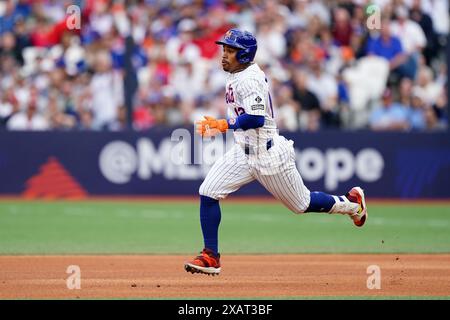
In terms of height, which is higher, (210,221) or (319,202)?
(319,202)

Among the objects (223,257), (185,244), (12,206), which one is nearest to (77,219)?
(12,206)

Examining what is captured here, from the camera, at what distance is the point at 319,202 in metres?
8.79

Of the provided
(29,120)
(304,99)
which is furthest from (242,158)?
(29,120)

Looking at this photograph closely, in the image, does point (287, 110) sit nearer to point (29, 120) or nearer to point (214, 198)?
point (29, 120)

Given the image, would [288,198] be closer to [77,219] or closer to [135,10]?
[77,219]

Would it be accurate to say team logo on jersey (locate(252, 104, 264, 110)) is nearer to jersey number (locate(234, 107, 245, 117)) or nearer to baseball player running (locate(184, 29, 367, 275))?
baseball player running (locate(184, 29, 367, 275))

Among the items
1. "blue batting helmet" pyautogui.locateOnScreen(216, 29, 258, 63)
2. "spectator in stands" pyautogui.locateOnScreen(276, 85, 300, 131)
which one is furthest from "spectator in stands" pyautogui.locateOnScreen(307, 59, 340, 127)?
"blue batting helmet" pyautogui.locateOnScreen(216, 29, 258, 63)

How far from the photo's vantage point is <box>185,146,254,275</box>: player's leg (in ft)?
27.5

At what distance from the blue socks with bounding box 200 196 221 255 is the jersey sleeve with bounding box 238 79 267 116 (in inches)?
35.1

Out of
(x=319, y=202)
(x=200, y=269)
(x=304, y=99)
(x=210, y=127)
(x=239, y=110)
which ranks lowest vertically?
(x=200, y=269)

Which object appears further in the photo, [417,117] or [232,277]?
[417,117]

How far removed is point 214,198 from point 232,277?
77 centimetres

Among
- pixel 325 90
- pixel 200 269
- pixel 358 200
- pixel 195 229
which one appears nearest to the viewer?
pixel 200 269

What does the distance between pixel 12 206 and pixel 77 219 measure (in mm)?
1990
